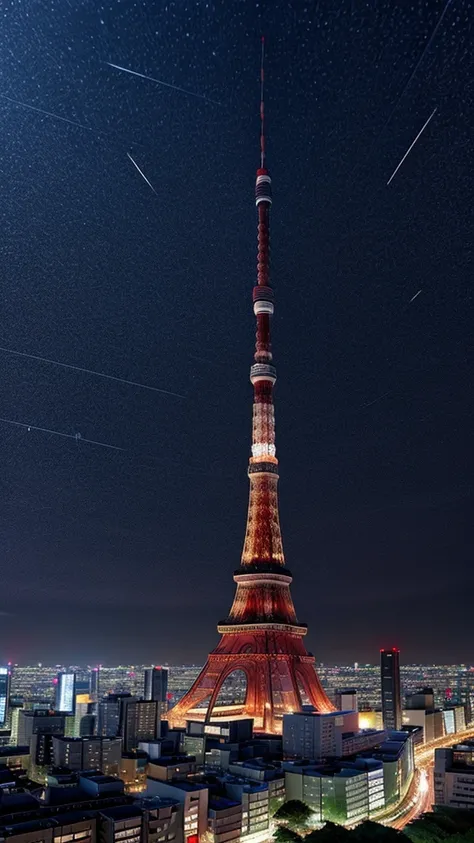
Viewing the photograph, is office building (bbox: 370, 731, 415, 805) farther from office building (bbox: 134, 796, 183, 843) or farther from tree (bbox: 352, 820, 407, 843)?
office building (bbox: 134, 796, 183, 843)

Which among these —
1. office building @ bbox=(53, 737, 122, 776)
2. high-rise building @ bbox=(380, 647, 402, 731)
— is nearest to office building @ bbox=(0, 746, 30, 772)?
office building @ bbox=(53, 737, 122, 776)

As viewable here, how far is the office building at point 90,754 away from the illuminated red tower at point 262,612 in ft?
20.9

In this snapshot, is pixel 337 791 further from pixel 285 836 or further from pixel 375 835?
pixel 375 835

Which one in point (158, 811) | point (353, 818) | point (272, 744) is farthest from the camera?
point (272, 744)

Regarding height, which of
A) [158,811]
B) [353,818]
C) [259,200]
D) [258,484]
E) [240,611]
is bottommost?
[353,818]

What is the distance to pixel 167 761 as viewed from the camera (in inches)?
881

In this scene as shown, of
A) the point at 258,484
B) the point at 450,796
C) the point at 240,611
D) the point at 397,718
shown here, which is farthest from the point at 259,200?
the point at 397,718

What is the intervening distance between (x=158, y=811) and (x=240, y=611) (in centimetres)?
1637

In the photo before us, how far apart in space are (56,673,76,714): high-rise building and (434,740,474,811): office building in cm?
2747

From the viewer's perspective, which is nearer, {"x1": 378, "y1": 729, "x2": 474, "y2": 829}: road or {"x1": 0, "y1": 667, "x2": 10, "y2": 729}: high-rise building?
{"x1": 378, "y1": 729, "x2": 474, "y2": 829}: road

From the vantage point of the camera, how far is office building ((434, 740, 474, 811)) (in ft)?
73.6

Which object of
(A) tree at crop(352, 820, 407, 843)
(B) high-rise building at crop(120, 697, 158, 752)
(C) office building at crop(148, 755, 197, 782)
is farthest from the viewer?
(B) high-rise building at crop(120, 697, 158, 752)

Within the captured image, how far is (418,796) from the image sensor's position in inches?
990

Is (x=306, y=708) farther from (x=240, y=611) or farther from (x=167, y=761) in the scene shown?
(x=167, y=761)
